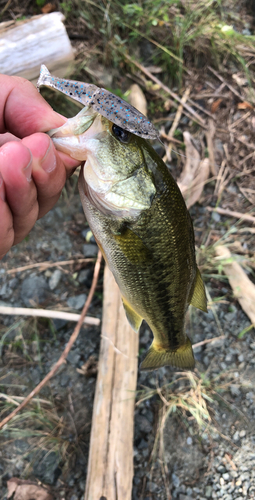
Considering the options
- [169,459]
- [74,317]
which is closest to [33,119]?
[74,317]

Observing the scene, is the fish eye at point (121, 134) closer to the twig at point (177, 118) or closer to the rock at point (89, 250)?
the rock at point (89, 250)

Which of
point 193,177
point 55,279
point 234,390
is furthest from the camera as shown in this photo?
point 193,177

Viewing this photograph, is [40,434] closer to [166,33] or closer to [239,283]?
[239,283]

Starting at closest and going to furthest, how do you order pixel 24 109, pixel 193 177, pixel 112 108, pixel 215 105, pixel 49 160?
1. pixel 112 108
2. pixel 49 160
3. pixel 24 109
4. pixel 193 177
5. pixel 215 105

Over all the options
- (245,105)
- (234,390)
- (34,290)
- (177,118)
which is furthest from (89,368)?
(245,105)

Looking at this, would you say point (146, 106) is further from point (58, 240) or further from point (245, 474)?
point (245, 474)
